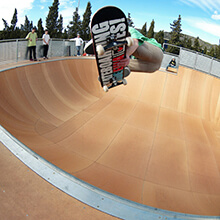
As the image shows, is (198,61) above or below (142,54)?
above

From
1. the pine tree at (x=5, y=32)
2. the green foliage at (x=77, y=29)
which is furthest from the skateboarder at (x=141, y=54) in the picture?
the pine tree at (x=5, y=32)

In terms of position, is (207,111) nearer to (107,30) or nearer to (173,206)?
(173,206)

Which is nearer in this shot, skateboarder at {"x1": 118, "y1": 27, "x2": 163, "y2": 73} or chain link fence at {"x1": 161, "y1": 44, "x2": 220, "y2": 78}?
skateboarder at {"x1": 118, "y1": 27, "x2": 163, "y2": 73}

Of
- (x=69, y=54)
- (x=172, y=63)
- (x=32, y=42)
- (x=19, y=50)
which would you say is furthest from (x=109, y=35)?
(x=69, y=54)

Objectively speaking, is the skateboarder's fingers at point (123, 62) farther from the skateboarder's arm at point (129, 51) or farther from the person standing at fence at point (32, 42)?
the person standing at fence at point (32, 42)

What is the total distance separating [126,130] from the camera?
727 cm

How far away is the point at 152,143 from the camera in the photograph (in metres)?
6.77

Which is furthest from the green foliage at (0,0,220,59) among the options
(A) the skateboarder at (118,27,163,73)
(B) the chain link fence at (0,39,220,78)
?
(A) the skateboarder at (118,27,163,73)

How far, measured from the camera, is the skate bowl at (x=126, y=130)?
14.6 feet

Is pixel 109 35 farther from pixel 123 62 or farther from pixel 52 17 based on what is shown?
pixel 52 17

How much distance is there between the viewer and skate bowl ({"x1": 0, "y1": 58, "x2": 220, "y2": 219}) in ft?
14.6

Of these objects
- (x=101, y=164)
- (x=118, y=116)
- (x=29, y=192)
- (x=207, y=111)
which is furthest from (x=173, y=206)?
(x=207, y=111)

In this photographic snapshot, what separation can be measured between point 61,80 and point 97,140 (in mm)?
4120

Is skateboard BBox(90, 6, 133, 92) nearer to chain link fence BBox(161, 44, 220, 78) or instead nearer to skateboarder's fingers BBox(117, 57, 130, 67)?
skateboarder's fingers BBox(117, 57, 130, 67)
